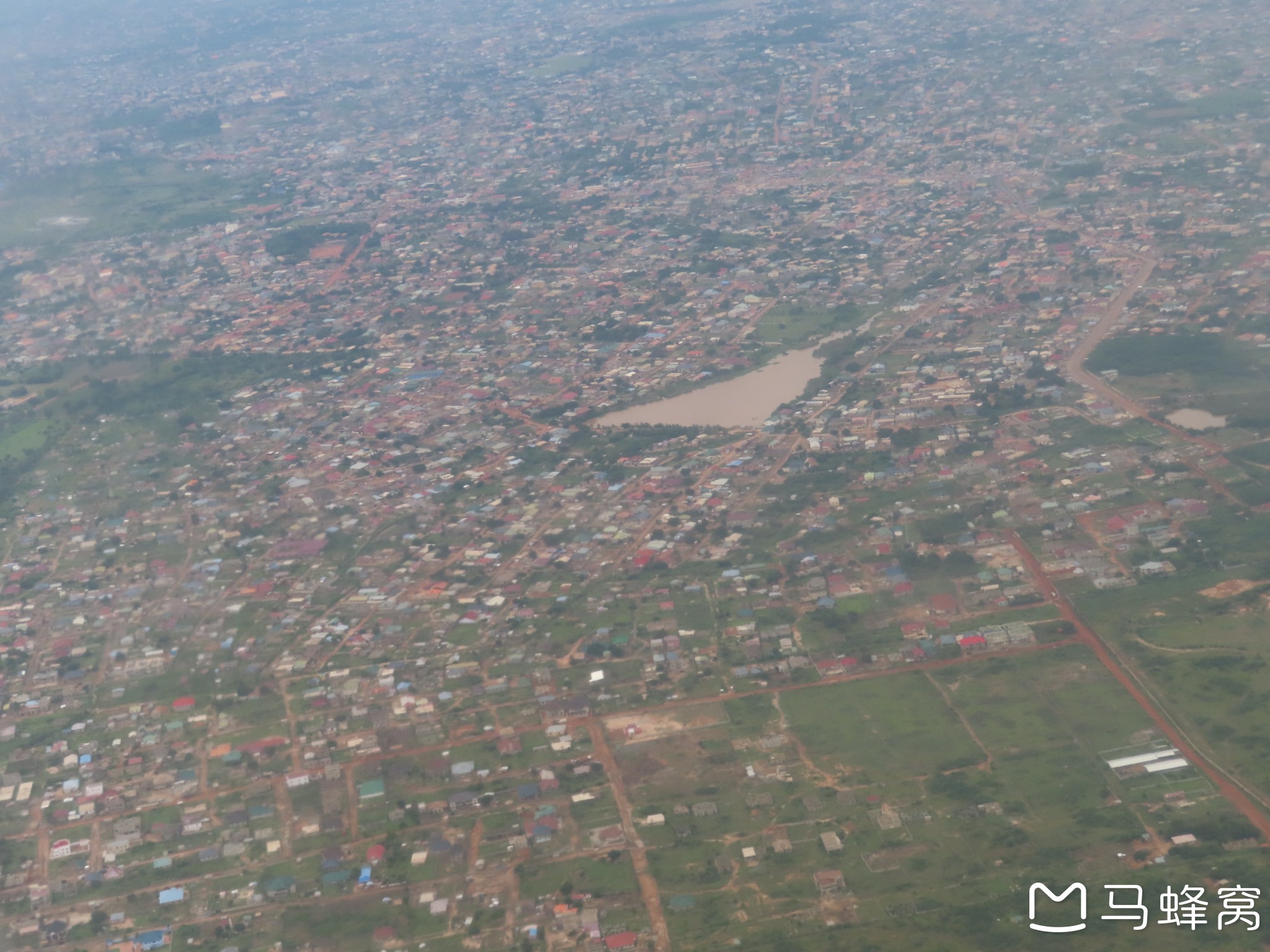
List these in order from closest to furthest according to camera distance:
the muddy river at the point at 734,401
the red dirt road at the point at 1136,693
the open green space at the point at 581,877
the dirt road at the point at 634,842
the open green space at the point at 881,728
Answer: the dirt road at the point at 634,842 < the red dirt road at the point at 1136,693 < the open green space at the point at 581,877 < the open green space at the point at 881,728 < the muddy river at the point at 734,401

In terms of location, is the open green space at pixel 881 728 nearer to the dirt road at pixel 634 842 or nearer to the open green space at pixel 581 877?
the dirt road at pixel 634 842

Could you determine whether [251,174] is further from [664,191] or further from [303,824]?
[303,824]

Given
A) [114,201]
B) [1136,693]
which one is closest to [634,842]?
[1136,693]

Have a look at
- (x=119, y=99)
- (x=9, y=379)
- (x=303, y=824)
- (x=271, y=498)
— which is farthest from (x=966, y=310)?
(x=119, y=99)

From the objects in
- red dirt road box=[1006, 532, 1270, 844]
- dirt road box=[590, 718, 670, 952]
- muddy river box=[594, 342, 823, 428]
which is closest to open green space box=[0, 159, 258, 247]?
muddy river box=[594, 342, 823, 428]

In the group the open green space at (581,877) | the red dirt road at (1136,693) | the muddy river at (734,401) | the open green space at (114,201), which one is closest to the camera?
the red dirt road at (1136,693)

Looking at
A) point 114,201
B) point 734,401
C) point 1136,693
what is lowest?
point 1136,693

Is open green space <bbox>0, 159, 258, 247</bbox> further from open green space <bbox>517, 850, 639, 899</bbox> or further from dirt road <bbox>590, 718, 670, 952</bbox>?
open green space <bbox>517, 850, 639, 899</bbox>

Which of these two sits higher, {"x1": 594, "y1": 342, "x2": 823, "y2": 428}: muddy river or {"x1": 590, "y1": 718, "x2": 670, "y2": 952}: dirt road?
{"x1": 594, "y1": 342, "x2": 823, "y2": 428}: muddy river

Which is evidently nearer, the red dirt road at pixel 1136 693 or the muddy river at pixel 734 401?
the red dirt road at pixel 1136 693

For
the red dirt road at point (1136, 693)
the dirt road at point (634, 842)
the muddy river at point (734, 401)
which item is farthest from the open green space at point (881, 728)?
the muddy river at point (734, 401)

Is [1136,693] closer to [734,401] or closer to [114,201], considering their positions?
[734,401]

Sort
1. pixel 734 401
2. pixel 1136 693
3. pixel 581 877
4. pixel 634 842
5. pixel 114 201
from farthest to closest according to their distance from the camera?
1. pixel 114 201
2. pixel 734 401
3. pixel 1136 693
4. pixel 634 842
5. pixel 581 877
